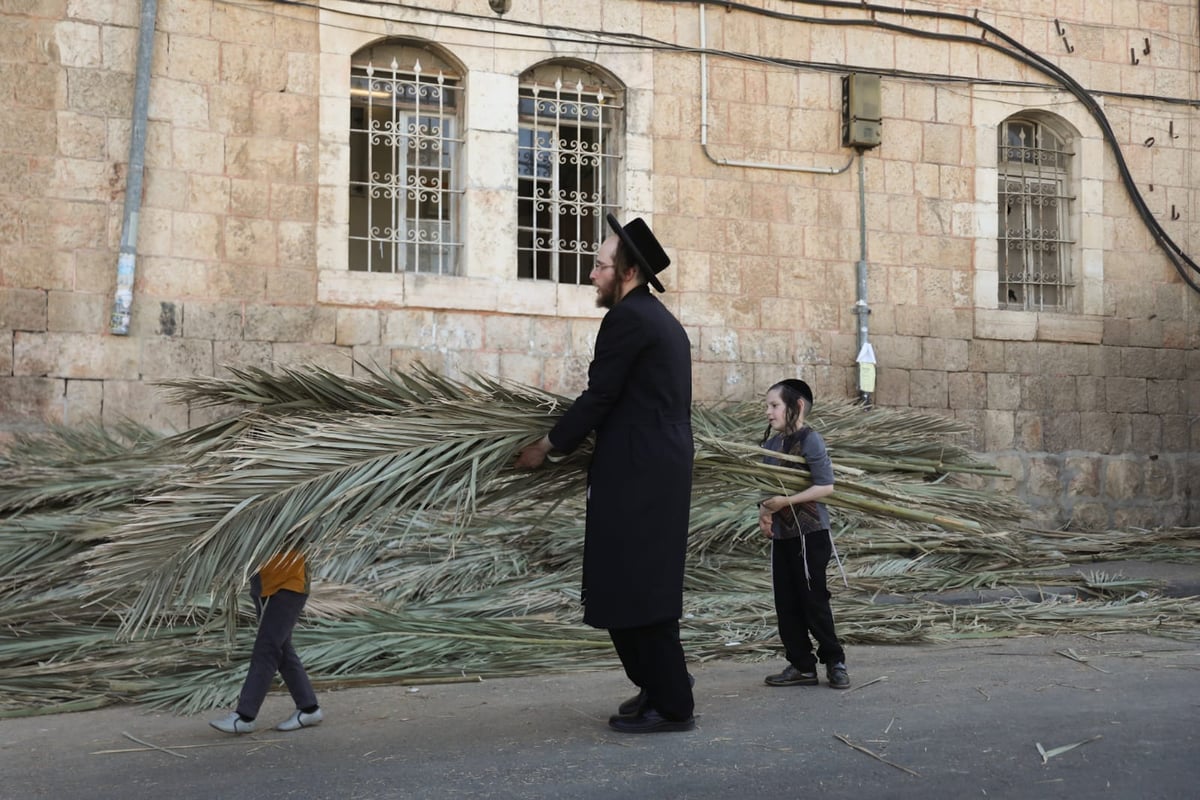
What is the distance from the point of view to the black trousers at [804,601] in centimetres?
523

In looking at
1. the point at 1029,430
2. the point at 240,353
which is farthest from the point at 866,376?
the point at 240,353

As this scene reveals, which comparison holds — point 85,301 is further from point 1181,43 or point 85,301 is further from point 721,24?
point 1181,43

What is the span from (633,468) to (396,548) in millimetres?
2843

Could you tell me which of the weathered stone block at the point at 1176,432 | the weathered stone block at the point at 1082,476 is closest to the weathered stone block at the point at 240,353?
the weathered stone block at the point at 1082,476

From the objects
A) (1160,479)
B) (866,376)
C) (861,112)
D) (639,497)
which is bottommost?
(1160,479)

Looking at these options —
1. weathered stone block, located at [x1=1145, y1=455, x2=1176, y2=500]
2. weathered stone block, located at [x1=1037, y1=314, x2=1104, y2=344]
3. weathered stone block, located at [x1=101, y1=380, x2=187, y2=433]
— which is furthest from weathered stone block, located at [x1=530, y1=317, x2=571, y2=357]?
weathered stone block, located at [x1=1145, y1=455, x2=1176, y2=500]

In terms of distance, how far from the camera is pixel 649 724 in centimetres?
439

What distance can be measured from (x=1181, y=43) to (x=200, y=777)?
1126cm

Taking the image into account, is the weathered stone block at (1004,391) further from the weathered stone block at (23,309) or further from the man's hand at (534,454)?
the man's hand at (534,454)

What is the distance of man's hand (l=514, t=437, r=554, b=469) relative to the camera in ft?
14.7

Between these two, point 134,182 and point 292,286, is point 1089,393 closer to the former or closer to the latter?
point 292,286

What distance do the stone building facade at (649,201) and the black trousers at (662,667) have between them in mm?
5189

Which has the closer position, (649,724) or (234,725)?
(649,724)

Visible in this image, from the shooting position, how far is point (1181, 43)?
40.0ft
